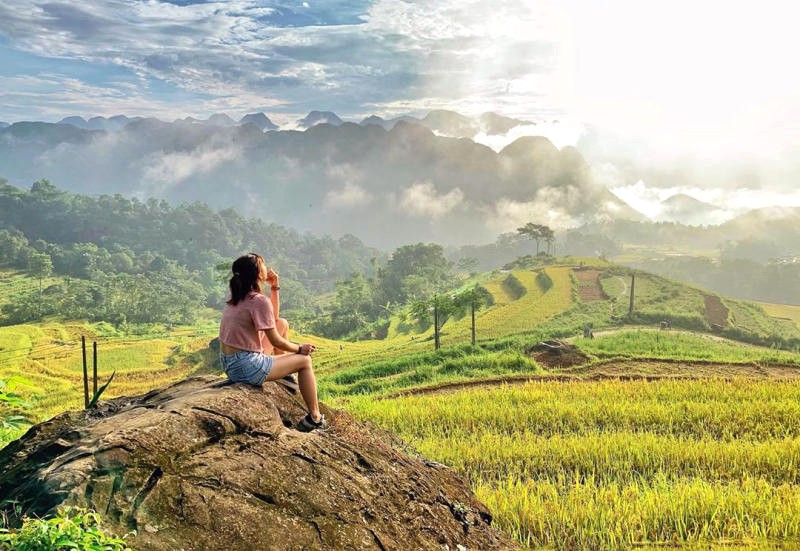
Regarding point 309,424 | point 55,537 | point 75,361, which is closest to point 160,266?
point 75,361

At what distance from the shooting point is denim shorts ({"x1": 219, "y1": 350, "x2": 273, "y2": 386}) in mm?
5578

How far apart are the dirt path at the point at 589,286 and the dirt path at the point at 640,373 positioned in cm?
3013

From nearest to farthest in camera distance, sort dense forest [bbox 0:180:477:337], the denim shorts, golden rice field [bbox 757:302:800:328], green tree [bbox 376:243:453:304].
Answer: the denim shorts, golden rice field [bbox 757:302:800:328], dense forest [bbox 0:180:477:337], green tree [bbox 376:243:453:304]

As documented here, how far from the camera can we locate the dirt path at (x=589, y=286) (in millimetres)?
56188

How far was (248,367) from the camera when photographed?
18.3 ft

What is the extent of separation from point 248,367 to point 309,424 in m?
0.91

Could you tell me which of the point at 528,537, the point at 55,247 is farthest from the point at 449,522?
the point at 55,247

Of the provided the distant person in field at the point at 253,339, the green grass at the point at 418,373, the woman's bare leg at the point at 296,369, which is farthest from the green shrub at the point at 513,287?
the distant person in field at the point at 253,339

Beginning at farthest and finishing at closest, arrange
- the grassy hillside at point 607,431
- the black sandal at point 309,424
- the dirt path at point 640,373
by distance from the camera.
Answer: the dirt path at point 640,373 < the grassy hillside at point 607,431 < the black sandal at point 309,424

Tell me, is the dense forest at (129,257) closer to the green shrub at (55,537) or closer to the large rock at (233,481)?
the large rock at (233,481)

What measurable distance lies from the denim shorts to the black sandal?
0.63 m

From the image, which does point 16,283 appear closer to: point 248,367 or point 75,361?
point 75,361

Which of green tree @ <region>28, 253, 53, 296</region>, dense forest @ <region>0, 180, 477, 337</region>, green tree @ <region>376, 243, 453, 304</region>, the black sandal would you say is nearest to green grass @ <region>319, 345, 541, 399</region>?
the black sandal

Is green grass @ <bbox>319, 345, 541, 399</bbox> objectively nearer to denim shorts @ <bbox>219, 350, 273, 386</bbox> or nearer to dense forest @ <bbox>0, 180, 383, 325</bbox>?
denim shorts @ <bbox>219, 350, 273, 386</bbox>
